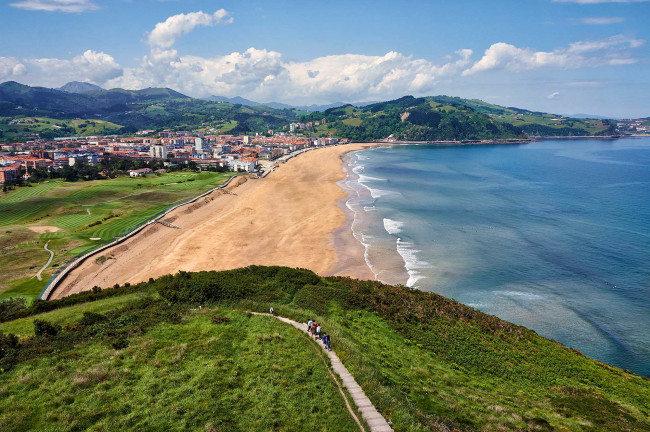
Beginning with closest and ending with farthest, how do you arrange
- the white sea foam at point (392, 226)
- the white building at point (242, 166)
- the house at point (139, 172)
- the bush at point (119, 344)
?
the bush at point (119, 344)
the white sea foam at point (392, 226)
the house at point (139, 172)
the white building at point (242, 166)

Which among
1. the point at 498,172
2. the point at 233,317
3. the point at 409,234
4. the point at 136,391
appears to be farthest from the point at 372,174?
the point at 136,391

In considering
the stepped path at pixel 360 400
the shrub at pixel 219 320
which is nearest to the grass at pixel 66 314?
the shrub at pixel 219 320

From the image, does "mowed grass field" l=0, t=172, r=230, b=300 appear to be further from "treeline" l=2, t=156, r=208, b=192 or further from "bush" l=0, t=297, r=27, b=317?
"bush" l=0, t=297, r=27, b=317

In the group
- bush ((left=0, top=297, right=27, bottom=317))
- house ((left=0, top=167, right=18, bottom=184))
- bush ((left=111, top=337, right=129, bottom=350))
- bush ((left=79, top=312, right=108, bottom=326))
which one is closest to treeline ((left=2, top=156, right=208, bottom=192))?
house ((left=0, top=167, right=18, bottom=184))

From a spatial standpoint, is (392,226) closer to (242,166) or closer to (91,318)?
(91,318)

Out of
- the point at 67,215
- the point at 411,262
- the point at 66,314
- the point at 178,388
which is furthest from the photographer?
the point at 67,215

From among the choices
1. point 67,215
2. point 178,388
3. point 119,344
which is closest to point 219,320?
point 119,344

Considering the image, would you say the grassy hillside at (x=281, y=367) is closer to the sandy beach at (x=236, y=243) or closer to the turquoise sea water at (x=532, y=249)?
the turquoise sea water at (x=532, y=249)
